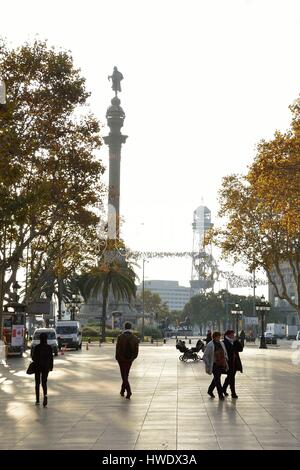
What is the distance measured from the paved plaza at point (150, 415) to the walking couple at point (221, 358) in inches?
23.5

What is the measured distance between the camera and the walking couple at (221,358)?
2092cm

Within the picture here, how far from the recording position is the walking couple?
20.9m

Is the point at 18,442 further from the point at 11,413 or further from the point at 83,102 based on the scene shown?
the point at 83,102

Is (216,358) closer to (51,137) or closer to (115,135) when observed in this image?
(51,137)

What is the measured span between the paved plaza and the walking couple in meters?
0.60

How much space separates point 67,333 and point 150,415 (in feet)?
148

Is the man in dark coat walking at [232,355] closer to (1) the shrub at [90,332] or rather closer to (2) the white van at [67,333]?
(2) the white van at [67,333]

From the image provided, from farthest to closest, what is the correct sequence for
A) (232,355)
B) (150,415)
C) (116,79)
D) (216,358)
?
(116,79), (232,355), (216,358), (150,415)

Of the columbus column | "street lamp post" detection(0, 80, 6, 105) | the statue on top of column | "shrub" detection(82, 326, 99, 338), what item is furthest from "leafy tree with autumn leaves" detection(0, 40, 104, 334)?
the statue on top of column

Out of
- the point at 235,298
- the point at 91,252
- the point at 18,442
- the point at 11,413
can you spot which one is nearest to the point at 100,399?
the point at 11,413

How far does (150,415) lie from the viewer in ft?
56.1

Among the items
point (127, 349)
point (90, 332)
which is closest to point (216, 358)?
point (127, 349)

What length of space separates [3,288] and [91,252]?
385 inches

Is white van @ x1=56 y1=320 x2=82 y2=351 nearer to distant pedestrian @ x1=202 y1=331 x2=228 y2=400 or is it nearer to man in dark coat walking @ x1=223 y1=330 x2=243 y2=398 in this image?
man in dark coat walking @ x1=223 y1=330 x2=243 y2=398
